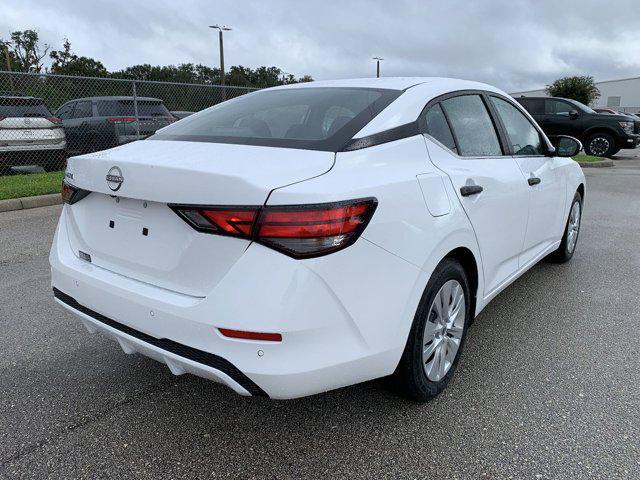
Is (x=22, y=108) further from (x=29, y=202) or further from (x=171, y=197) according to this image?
(x=171, y=197)

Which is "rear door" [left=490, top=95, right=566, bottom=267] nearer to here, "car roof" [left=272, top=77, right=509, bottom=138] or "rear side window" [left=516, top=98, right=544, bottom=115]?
"car roof" [left=272, top=77, right=509, bottom=138]

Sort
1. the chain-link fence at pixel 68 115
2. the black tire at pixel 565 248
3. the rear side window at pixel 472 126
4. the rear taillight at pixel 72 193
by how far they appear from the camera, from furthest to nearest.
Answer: the chain-link fence at pixel 68 115
the black tire at pixel 565 248
the rear side window at pixel 472 126
the rear taillight at pixel 72 193

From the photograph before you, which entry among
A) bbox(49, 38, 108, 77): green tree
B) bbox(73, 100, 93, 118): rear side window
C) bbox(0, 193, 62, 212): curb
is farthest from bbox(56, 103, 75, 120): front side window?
bbox(49, 38, 108, 77): green tree

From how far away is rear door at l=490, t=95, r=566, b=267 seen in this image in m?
3.45

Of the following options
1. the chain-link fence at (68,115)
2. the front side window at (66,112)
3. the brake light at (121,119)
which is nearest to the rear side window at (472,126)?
the chain-link fence at (68,115)

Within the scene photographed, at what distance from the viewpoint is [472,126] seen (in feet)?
9.94

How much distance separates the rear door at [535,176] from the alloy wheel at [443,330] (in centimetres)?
109

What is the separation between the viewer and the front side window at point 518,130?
3.47m

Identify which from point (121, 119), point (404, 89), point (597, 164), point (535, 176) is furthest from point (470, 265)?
point (597, 164)

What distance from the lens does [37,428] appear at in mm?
2355

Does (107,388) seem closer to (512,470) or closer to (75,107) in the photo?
(512,470)

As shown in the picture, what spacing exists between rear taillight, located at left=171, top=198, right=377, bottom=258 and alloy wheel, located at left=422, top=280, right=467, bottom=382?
73cm

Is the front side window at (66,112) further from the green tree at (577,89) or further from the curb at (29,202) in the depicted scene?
the green tree at (577,89)

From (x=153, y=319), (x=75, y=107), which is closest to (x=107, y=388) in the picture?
(x=153, y=319)
